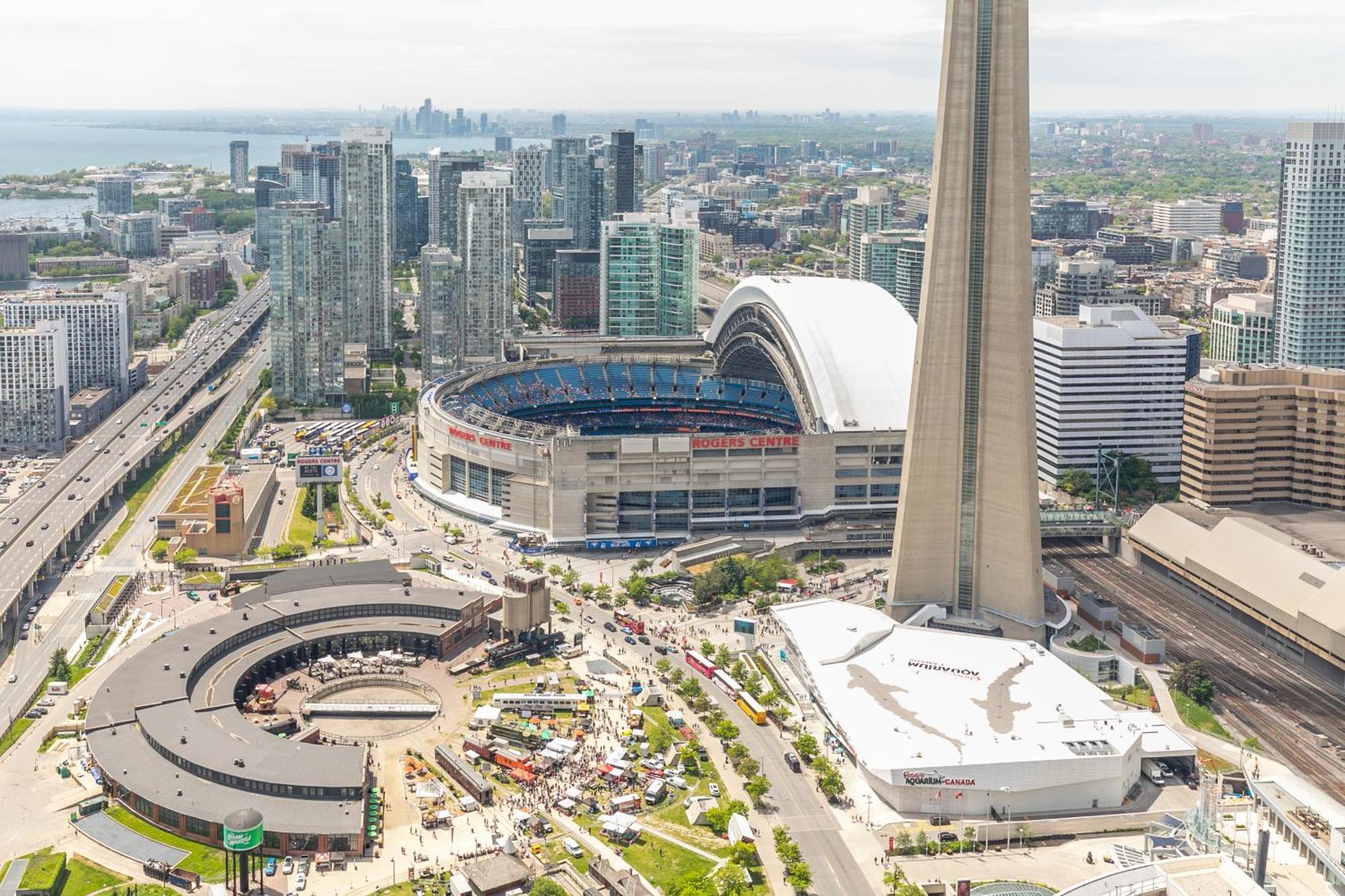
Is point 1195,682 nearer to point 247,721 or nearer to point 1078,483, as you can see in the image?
point 1078,483

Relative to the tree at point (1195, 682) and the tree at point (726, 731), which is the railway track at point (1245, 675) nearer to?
the tree at point (1195, 682)

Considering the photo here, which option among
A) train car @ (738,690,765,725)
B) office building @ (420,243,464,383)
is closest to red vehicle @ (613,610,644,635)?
train car @ (738,690,765,725)

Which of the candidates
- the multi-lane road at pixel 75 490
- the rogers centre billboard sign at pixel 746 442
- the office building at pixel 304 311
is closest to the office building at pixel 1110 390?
the rogers centre billboard sign at pixel 746 442

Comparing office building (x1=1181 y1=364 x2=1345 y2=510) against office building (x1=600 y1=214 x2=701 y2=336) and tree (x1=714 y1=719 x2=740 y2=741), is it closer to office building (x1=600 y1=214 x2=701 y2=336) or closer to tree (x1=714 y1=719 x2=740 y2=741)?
tree (x1=714 y1=719 x2=740 y2=741)

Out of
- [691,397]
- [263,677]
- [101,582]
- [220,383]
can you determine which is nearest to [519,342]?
[691,397]

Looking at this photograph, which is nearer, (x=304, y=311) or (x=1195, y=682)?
(x=1195, y=682)

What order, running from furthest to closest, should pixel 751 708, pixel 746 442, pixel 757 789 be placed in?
pixel 746 442
pixel 751 708
pixel 757 789

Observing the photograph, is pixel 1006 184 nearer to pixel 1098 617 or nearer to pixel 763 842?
pixel 1098 617

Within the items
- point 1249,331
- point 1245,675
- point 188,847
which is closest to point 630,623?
point 188,847
